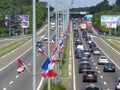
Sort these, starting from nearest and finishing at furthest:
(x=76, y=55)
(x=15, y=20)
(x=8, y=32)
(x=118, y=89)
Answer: (x=118, y=89)
(x=76, y=55)
(x=8, y=32)
(x=15, y=20)

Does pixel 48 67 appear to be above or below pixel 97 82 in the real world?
above

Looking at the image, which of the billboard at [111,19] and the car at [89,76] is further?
the billboard at [111,19]

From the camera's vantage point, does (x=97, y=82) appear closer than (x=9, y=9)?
Yes

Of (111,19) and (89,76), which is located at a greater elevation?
(111,19)

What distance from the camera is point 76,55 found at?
9038 cm

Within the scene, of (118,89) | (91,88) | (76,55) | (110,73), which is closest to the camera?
(91,88)

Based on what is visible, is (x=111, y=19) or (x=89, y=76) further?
(x=111, y=19)

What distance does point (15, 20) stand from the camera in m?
191

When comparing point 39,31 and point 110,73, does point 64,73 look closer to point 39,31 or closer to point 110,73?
point 110,73

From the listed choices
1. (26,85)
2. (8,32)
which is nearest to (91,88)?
(26,85)

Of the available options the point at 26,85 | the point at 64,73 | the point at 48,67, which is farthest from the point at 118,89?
the point at 48,67

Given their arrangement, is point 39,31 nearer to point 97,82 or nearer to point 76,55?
point 76,55

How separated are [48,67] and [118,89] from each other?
59.0ft

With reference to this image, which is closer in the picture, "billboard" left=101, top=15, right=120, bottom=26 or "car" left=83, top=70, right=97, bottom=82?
"car" left=83, top=70, right=97, bottom=82
